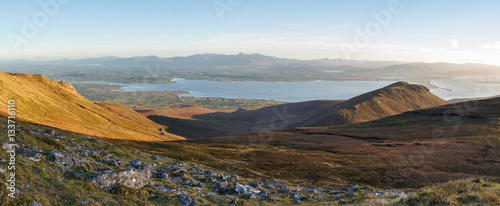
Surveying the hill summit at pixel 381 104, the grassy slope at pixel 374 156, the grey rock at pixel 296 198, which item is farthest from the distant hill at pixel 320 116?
the grey rock at pixel 296 198

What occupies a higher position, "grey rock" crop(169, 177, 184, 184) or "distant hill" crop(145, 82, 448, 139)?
"grey rock" crop(169, 177, 184, 184)

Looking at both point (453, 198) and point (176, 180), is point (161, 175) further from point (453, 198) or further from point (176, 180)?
point (453, 198)

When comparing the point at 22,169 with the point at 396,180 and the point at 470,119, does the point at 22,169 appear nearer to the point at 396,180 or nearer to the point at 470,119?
the point at 396,180

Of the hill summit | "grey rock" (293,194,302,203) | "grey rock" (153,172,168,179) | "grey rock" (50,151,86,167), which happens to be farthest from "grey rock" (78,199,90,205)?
the hill summit

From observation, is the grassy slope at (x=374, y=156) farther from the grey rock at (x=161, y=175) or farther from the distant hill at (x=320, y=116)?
the distant hill at (x=320, y=116)

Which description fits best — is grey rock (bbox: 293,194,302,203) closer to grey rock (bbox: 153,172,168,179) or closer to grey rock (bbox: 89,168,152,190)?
grey rock (bbox: 153,172,168,179)
